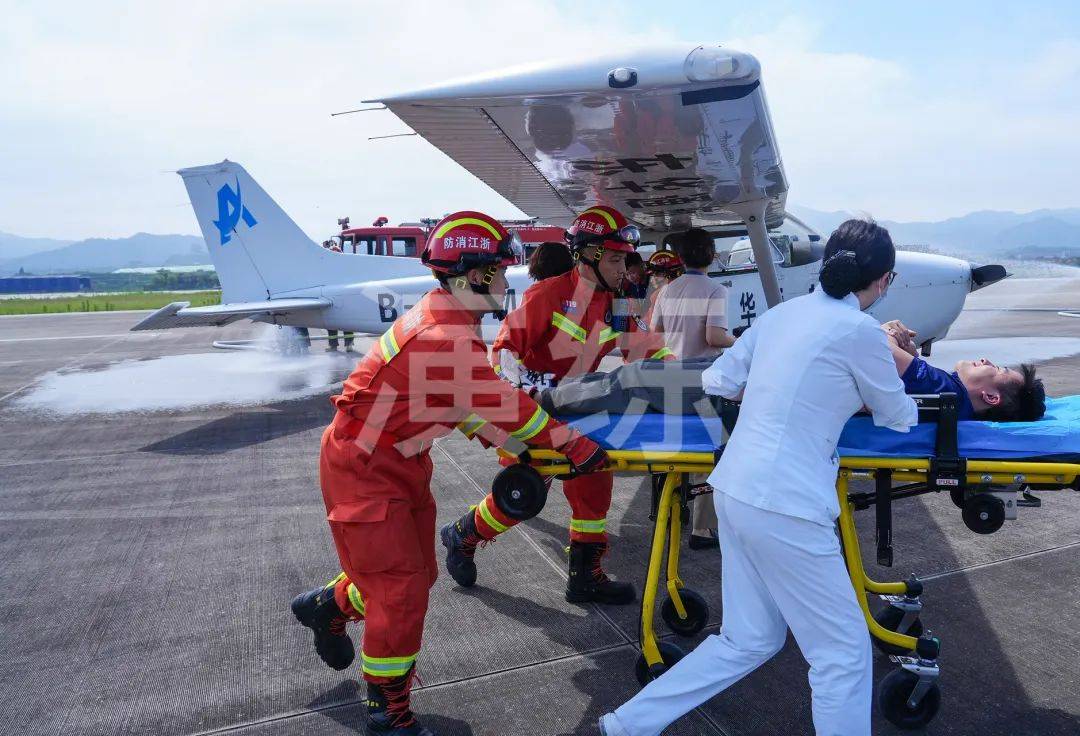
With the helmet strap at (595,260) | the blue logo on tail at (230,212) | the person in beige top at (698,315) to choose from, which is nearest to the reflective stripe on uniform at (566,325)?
the helmet strap at (595,260)

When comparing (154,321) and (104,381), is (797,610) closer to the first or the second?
(154,321)

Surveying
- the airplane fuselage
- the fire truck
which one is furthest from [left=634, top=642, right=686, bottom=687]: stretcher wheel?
the fire truck

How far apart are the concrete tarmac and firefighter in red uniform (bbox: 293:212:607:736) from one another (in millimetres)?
518

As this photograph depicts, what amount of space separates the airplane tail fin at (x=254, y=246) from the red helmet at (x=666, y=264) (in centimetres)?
714

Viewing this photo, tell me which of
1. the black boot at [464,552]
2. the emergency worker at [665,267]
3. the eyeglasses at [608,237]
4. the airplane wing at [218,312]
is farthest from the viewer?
the airplane wing at [218,312]

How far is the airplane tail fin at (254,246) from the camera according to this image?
1166 cm

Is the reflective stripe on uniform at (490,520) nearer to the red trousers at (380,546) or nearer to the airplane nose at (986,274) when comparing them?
the red trousers at (380,546)

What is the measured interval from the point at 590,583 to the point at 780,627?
5.20 feet

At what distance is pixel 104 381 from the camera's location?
11688 mm

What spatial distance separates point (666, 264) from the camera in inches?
225

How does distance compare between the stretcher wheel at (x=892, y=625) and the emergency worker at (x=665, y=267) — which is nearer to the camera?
the stretcher wheel at (x=892, y=625)

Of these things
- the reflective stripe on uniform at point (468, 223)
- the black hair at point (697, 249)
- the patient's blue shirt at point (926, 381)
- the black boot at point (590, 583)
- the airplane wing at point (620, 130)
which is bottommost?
the black boot at point (590, 583)

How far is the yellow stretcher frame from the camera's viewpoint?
2.62 m

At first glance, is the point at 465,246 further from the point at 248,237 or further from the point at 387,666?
the point at 248,237
